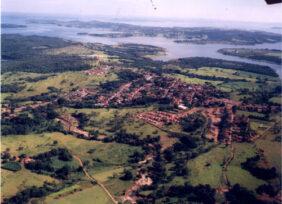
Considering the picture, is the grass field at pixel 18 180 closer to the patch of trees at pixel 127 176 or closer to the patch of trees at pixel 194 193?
the patch of trees at pixel 127 176

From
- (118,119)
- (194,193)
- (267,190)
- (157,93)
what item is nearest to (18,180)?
(194,193)

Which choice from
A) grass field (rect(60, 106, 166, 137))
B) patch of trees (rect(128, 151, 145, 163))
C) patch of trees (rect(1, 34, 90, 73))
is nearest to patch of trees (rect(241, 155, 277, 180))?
patch of trees (rect(128, 151, 145, 163))

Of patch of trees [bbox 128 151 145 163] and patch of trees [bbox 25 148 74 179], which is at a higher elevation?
patch of trees [bbox 128 151 145 163]

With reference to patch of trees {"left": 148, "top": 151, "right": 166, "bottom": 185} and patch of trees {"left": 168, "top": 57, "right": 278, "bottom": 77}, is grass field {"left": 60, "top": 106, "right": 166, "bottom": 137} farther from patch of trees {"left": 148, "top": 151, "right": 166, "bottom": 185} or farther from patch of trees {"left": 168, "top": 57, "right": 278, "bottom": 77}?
patch of trees {"left": 168, "top": 57, "right": 278, "bottom": 77}

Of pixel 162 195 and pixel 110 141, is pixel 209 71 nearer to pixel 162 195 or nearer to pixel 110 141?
pixel 110 141

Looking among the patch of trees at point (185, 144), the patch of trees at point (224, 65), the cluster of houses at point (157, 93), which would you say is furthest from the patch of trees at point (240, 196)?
the patch of trees at point (224, 65)

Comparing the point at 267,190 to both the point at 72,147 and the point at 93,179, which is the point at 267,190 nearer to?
the point at 93,179
